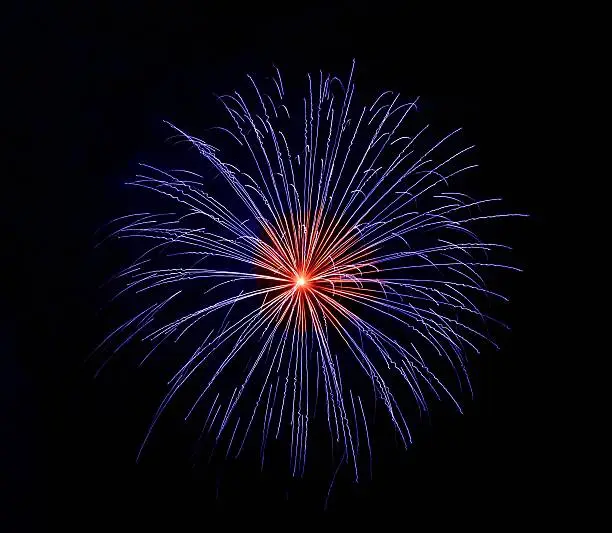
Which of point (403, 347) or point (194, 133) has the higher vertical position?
point (194, 133)

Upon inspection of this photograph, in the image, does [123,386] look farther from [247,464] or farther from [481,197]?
[481,197]

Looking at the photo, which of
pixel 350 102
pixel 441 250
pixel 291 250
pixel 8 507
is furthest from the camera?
pixel 8 507

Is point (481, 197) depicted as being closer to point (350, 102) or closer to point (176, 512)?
point (350, 102)

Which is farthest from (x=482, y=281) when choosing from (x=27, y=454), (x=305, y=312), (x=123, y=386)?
(x=27, y=454)

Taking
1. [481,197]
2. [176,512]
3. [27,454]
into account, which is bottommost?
[176,512]

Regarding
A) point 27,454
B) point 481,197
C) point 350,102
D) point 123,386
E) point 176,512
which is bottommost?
point 176,512

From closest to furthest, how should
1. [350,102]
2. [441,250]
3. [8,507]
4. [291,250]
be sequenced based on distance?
[291,250] < [441,250] < [350,102] < [8,507]

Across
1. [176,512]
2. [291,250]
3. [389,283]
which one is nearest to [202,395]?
[176,512]

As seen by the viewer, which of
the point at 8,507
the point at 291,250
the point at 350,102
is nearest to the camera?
the point at 291,250

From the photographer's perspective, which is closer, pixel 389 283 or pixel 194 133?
pixel 389 283
